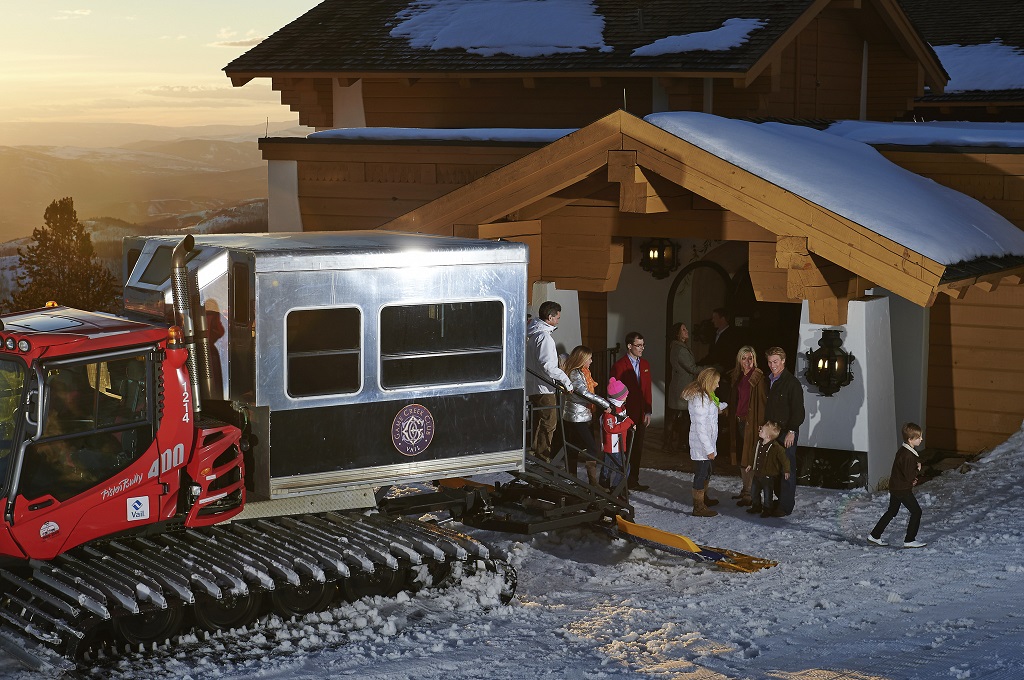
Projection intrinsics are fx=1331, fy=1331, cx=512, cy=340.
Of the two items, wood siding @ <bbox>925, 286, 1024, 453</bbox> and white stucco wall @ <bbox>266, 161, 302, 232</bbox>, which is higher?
white stucco wall @ <bbox>266, 161, 302, 232</bbox>

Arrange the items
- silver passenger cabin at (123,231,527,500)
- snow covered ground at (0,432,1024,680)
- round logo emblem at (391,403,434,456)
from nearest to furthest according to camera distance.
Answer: snow covered ground at (0,432,1024,680) → silver passenger cabin at (123,231,527,500) → round logo emblem at (391,403,434,456)

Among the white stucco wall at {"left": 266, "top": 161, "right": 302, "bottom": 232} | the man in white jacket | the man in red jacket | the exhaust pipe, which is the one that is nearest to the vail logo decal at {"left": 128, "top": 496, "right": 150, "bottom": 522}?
the exhaust pipe

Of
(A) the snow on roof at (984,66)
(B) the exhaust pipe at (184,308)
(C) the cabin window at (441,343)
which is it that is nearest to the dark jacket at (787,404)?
(C) the cabin window at (441,343)

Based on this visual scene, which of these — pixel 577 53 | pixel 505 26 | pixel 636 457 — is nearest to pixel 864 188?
pixel 636 457

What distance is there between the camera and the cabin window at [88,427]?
8773 millimetres

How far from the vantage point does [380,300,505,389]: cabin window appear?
33.3 ft

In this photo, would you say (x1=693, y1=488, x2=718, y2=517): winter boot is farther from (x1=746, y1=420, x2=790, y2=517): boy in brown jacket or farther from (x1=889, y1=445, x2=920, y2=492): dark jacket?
(x1=889, y1=445, x2=920, y2=492): dark jacket

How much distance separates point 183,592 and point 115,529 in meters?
0.96

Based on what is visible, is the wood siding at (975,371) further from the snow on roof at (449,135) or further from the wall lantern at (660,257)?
the snow on roof at (449,135)

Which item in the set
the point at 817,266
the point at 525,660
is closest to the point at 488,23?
the point at 817,266

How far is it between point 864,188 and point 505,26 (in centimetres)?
816

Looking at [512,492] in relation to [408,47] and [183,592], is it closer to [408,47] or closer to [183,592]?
[183,592]

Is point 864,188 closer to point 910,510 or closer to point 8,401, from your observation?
point 910,510

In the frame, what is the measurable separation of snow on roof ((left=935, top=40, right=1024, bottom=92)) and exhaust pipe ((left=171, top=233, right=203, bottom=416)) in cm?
1966
